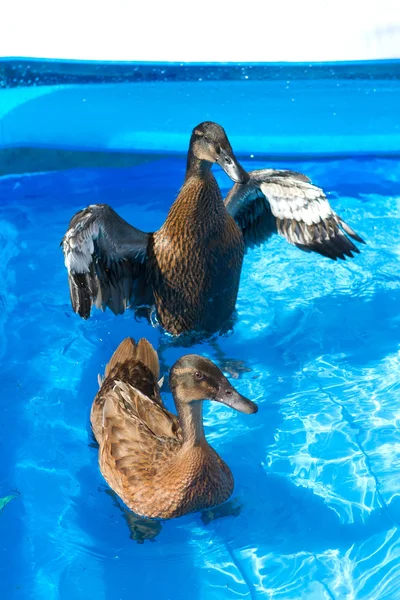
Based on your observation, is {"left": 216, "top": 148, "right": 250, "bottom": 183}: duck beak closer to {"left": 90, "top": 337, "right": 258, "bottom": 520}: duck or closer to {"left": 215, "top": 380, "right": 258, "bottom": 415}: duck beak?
{"left": 90, "top": 337, "right": 258, "bottom": 520}: duck

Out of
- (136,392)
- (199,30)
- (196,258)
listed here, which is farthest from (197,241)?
(199,30)

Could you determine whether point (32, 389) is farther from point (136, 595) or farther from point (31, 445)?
point (136, 595)

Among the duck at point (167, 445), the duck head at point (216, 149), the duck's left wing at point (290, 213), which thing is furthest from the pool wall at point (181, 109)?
the duck at point (167, 445)

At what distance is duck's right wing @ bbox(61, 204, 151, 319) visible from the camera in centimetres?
398

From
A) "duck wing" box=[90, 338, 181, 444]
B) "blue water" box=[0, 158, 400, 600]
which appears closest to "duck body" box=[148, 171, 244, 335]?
"blue water" box=[0, 158, 400, 600]

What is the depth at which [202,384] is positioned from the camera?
10.9ft

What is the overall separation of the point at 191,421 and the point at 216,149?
1.25 m

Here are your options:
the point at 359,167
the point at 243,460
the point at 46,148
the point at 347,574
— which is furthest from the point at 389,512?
the point at 46,148

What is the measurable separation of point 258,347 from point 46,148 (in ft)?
8.47

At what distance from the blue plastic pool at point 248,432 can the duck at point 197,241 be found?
33 cm

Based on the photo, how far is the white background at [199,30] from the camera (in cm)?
659

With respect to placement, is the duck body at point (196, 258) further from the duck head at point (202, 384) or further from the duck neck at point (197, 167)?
the duck head at point (202, 384)

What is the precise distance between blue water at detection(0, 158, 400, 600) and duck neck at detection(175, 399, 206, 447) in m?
0.38

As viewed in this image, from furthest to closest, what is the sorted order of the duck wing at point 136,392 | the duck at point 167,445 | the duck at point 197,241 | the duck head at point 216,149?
the duck at point 197,241
the duck head at point 216,149
the duck wing at point 136,392
the duck at point 167,445
